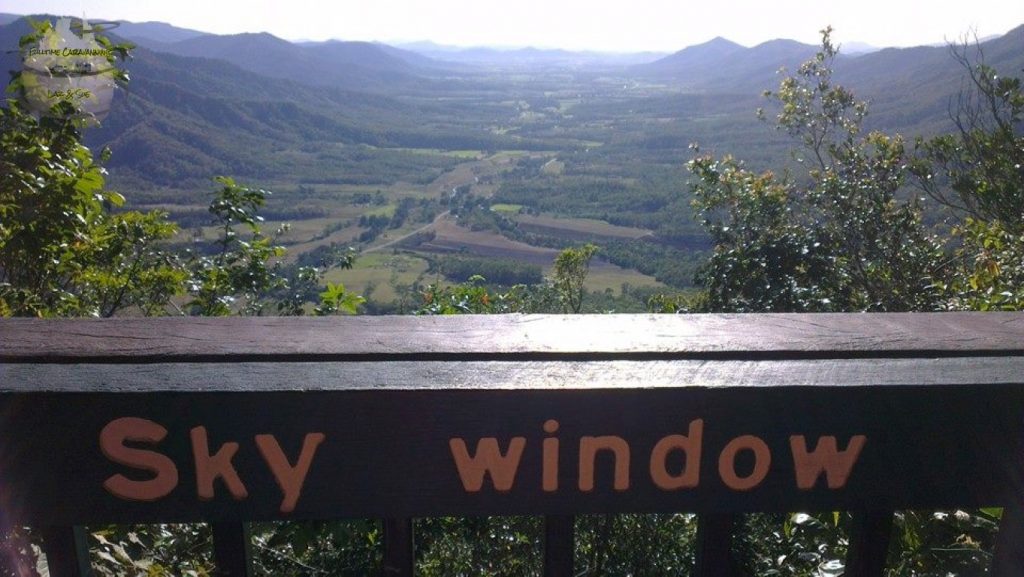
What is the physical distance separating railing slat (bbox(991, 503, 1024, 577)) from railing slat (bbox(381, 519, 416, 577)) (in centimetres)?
65

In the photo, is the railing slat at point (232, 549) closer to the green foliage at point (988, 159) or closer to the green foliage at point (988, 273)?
the green foliage at point (988, 273)

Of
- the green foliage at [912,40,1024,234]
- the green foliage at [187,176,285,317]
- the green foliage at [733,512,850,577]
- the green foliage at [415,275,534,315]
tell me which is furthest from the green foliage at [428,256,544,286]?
the green foliage at [733,512,850,577]

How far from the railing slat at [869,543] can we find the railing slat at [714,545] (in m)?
0.14

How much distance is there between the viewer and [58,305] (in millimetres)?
2723

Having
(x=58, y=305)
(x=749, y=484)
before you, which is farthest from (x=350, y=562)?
(x=749, y=484)

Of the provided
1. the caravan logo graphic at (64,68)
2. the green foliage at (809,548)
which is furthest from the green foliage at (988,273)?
the caravan logo graphic at (64,68)

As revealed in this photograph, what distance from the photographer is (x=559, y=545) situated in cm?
93

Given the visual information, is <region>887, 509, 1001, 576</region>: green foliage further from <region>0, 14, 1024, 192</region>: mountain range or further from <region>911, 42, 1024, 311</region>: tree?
<region>0, 14, 1024, 192</region>: mountain range

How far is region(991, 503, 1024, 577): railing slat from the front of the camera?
905 mm

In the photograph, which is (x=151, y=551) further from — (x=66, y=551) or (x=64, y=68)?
(x=64, y=68)

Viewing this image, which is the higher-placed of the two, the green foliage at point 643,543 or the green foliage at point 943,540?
the green foliage at point 943,540

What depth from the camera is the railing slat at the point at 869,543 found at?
3.09 ft

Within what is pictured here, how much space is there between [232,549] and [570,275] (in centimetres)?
451

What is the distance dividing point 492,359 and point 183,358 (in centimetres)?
32
